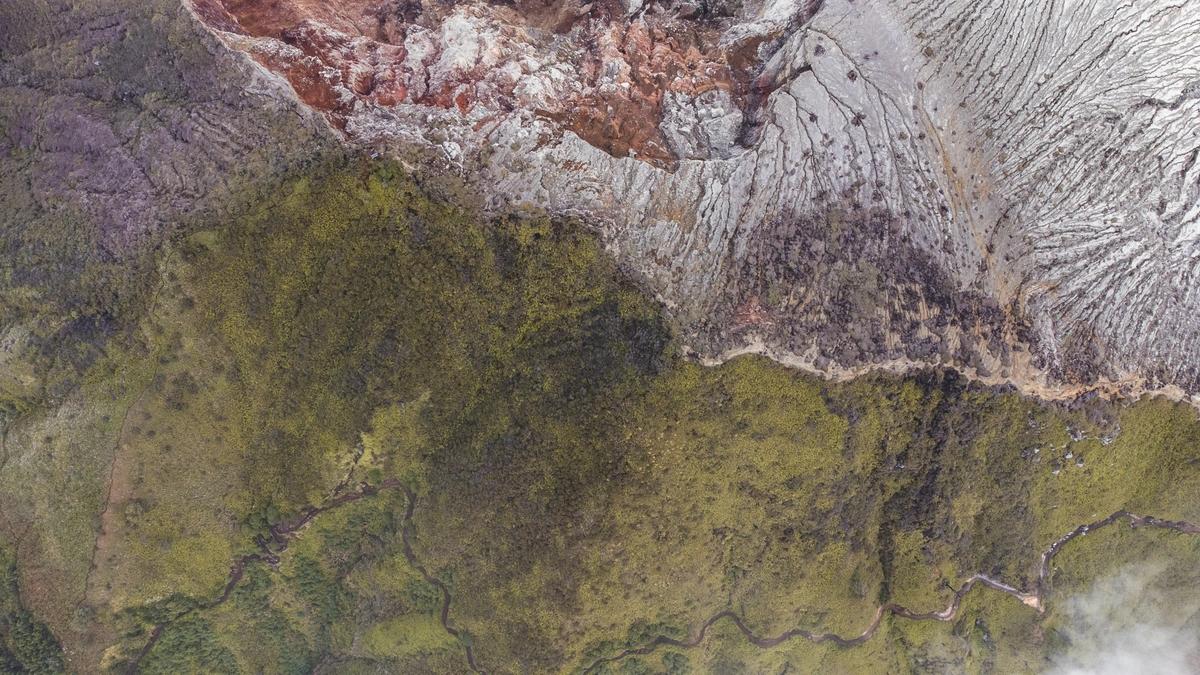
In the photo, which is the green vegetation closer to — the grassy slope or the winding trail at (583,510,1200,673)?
the grassy slope

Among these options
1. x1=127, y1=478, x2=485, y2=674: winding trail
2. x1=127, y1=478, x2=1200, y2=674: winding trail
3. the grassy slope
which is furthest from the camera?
x1=127, y1=478, x2=485, y2=674: winding trail

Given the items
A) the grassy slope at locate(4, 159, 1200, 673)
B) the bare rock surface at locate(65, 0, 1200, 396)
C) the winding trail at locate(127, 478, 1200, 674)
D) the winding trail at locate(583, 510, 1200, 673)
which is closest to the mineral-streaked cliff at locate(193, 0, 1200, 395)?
the bare rock surface at locate(65, 0, 1200, 396)

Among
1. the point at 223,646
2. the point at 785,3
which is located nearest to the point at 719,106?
the point at 785,3

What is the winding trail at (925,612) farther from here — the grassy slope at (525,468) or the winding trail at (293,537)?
the winding trail at (293,537)

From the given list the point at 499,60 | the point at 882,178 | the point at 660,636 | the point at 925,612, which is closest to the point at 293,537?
the point at 660,636

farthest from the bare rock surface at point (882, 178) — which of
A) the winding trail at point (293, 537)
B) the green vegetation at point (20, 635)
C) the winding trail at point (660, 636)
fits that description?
the green vegetation at point (20, 635)

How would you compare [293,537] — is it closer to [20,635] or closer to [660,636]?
[20,635]
